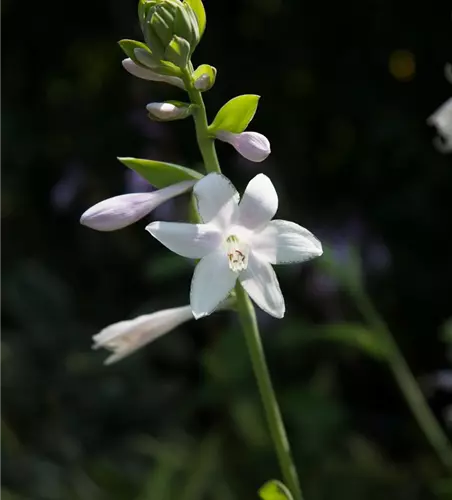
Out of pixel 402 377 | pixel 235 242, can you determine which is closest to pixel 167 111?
pixel 235 242

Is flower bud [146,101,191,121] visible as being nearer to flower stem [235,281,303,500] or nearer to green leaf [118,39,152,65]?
green leaf [118,39,152,65]

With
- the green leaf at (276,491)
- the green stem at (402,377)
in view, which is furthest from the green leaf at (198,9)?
the green stem at (402,377)

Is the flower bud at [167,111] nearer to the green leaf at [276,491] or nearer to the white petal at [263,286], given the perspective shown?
the white petal at [263,286]

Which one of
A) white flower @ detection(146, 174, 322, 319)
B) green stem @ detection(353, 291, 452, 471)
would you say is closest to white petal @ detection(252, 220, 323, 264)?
white flower @ detection(146, 174, 322, 319)

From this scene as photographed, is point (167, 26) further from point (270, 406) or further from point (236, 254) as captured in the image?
point (270, 406)

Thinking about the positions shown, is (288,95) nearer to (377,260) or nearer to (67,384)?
(377,260)

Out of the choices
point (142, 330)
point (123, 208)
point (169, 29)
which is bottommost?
point (142, 330)
